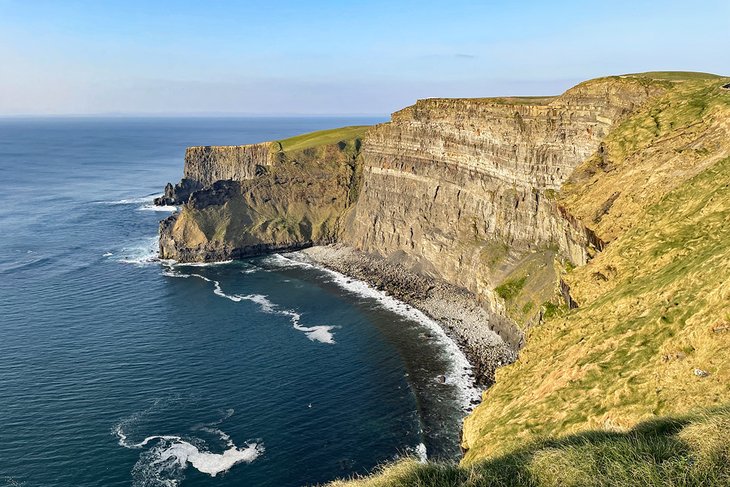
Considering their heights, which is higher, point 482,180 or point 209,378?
point 482,180

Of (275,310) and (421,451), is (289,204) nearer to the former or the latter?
(275,310)

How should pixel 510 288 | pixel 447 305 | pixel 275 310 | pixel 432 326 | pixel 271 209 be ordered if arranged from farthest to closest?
pixel 271 209
pixel 275 310
pixel 447 305
pixel 432 326
pixel 510 288

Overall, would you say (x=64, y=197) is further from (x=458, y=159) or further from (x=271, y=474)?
(x=271, y=474)

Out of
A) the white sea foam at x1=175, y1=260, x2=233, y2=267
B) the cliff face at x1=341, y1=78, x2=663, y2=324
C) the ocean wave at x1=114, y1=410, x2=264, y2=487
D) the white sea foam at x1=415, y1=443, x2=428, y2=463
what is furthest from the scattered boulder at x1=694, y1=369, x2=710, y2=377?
the white sea foam at x1=175, y1=260, x2=233, y2=267

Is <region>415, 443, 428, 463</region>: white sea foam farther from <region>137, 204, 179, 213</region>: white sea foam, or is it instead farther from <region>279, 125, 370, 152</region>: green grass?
<region>137, 204, 179, 213</region>: white sea foam

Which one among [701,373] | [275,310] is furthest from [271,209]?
[701,373]
